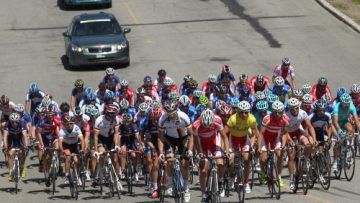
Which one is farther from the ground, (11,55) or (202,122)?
(11,55)

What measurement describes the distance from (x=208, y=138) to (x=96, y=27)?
1634 centimetres

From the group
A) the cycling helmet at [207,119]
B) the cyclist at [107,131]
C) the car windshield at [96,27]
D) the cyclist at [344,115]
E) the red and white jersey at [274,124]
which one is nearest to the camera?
the cycling helmet at [207,119]

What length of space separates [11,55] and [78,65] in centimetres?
394

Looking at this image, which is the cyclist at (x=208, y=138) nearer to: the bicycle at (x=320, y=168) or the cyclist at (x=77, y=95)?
the bicycle at (x=320, y=168)

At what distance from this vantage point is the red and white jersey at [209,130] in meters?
18.6

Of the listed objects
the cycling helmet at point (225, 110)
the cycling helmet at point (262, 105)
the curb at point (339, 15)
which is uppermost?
the curb at point (339, 15)

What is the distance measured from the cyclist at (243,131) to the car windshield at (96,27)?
15142 mm

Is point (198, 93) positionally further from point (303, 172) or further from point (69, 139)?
point (303, 172)

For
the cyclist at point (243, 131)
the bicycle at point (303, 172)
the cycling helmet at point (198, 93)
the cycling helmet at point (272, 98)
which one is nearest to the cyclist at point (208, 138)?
the cyclist at point (243, 131)

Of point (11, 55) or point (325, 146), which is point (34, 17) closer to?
point (11, 55)

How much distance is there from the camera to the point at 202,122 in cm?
1844

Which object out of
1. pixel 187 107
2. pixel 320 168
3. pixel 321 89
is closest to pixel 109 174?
pixel 187 107

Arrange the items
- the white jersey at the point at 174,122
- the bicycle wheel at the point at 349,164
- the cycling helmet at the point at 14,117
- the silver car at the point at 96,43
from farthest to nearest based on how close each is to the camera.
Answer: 1. the silver car at the point at 96,43
2. the cycling helmet at the point at 14,117
3. the bicycle wheel at the point at 349,164
4. the white jersey at the point at 174,122

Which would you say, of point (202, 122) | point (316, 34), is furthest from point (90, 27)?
point (202, 122)
